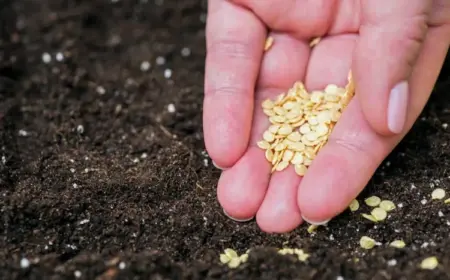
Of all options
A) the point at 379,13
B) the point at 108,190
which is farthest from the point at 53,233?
the point at 379,13

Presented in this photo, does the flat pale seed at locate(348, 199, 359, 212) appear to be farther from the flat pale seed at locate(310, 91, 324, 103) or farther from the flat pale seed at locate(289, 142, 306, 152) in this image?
the flat pale seed at locate(310, 91, 324, 103)

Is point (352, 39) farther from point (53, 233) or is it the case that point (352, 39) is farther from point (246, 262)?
point (53, 233)

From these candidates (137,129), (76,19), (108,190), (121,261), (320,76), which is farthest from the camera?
(76,19)

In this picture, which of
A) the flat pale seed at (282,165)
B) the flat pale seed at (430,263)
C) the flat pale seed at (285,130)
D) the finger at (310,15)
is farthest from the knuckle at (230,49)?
the flat pale seed at (430,263)

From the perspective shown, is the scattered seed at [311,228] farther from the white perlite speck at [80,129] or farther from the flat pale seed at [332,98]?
the white perlite speck at [80,129]

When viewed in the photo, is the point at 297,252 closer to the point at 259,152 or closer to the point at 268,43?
the point at 259,152

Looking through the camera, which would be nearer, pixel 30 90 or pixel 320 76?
pixel 320 76
